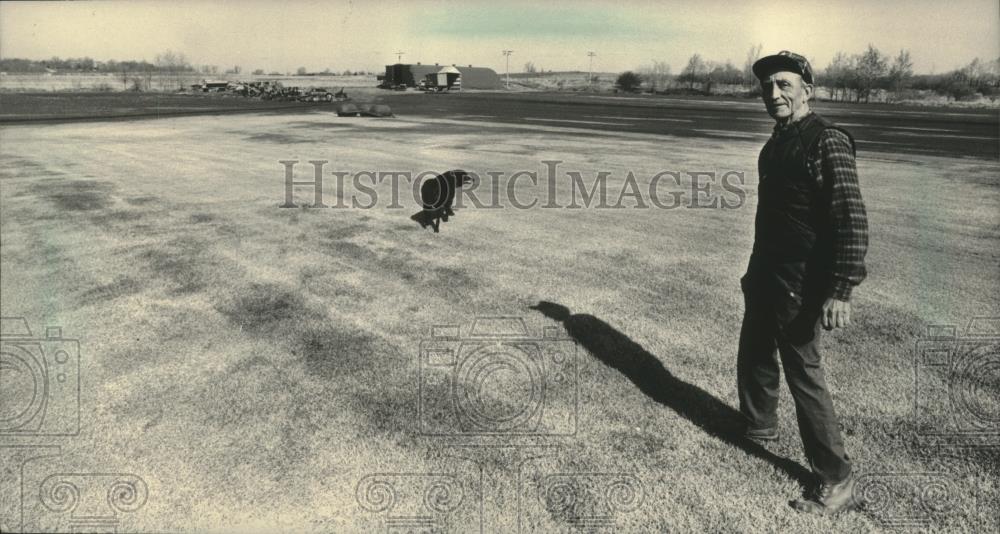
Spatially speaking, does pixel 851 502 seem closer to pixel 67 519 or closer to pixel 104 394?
pixel 67 519

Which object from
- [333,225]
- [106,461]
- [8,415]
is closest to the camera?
[106,461]

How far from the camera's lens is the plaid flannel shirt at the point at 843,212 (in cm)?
289

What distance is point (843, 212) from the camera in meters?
2.91

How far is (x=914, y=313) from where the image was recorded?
5.71m

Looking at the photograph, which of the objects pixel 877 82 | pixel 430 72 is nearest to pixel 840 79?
pixel 877 82

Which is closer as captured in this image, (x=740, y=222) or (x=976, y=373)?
(x=976, y=373)

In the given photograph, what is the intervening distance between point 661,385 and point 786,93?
7.38 feet

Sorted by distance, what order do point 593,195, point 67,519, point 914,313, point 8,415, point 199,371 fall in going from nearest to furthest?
point 67,519 < point 8,415 < point 199,371 < point 914,313 < point 593,195

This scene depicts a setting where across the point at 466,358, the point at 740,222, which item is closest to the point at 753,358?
the point at 466,358

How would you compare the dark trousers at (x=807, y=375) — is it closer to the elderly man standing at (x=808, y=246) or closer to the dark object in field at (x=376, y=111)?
the elderly man standing at (x=808, y=246)

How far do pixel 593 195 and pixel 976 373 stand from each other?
721cm

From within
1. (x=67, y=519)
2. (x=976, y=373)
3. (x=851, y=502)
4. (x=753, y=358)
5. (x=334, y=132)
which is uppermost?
(x=334, y=132)
